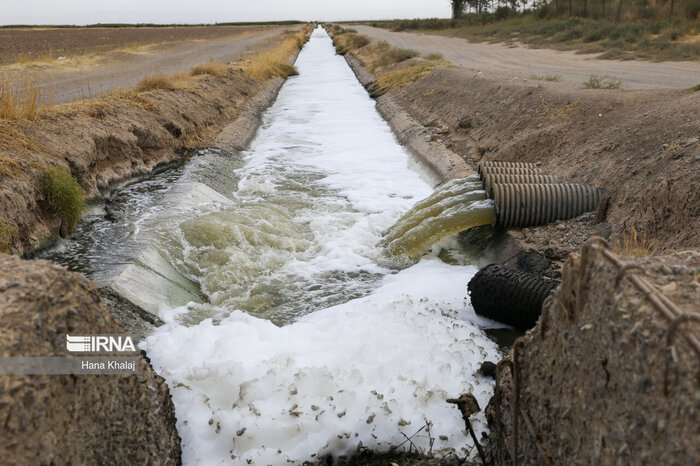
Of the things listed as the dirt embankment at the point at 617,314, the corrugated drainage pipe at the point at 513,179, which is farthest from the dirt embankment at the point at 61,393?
the corrugated drainage pipe at the point at 513,179

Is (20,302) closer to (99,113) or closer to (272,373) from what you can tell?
(272,373)

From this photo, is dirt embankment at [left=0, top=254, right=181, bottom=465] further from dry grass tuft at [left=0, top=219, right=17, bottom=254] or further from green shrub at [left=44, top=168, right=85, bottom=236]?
green shrub at [left=44, top=168, right=85, bottom=236]

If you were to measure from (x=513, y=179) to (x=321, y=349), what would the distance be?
4300 millimetres

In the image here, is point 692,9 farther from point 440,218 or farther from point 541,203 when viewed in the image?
point 440,218

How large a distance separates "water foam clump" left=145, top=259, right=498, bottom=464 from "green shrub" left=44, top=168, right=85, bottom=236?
285 cm

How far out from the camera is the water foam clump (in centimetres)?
428

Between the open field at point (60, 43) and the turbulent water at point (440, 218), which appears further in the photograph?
the open field at point (60, 43)

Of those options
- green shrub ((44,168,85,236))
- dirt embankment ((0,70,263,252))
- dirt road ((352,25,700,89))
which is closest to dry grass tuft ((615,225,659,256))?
dirt embankment ((0,70,263,252))

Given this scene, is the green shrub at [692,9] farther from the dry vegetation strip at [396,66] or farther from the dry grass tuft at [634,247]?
the dry grass tuft at [634,247]

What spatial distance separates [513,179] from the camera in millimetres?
8445

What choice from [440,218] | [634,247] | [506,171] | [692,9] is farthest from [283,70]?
[634,247]

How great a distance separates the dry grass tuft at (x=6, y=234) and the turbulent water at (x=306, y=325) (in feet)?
2.49

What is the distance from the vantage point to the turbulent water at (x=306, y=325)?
437cm

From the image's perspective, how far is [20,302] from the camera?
9.66 ft
